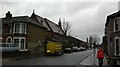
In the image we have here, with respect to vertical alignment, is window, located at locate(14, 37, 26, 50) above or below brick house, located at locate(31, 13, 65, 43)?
below

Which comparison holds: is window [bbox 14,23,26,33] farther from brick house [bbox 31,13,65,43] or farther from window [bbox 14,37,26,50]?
brick house [bbox 31,13,65,43]

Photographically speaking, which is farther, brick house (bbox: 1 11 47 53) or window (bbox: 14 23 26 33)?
window (bbox: 14 23 26 33)

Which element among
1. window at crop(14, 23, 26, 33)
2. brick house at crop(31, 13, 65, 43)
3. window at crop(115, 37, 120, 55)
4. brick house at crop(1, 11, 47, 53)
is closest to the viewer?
window at crop(115, 37, 120, 55)

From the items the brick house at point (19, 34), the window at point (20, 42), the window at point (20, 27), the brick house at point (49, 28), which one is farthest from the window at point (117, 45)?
the brick house at point (49, 28)

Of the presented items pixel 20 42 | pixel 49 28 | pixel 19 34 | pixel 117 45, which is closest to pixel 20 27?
pixel 19 34

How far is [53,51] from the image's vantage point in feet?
123

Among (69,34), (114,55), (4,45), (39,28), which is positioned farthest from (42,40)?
(69,34)

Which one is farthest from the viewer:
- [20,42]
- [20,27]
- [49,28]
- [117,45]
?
[49,28]

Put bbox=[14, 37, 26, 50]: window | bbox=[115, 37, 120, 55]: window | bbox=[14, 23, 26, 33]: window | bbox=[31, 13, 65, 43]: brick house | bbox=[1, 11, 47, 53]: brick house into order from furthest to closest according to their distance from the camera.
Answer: bbox=[31, 13, 65, 43]: brick house, bbox=[14, 23, 26, 33]: window, bbox=[1, 11, 47, 53]: brick house, bbox=[14, 37, 26, 50]: window, bbox=[115, 37, 120, 55]: window

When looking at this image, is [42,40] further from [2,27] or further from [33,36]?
[2,27]

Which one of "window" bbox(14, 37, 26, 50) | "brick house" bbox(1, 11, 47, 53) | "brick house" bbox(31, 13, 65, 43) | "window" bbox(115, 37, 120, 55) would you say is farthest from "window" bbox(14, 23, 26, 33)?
"window" bbox(115, 37, 120, 55)

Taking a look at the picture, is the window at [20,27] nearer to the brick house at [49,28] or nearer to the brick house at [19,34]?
the brick house at [19,34]

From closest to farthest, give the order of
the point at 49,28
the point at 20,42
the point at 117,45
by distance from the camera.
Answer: the point at 117,45
the point at 20,42
the point at 49,28

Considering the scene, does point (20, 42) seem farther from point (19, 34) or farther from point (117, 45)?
point (117, 45)
